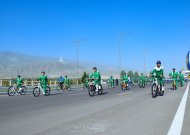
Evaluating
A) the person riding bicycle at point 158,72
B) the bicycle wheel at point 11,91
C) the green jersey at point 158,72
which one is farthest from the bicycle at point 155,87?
the bicycle wheel at point 11,91

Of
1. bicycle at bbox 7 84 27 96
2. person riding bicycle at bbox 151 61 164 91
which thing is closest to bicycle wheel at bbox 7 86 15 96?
bicycle at bbox 7 84 27 96

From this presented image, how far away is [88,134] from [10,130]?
179 cm

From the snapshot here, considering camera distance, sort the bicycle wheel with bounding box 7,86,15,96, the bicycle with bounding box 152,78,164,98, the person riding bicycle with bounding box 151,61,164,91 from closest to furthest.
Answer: the bicycle with bounding box 152,78,164,98, the person riding bicycle with bounding box 151,61,164,91, the bicycle wheel with bounding box 7,86,15,96

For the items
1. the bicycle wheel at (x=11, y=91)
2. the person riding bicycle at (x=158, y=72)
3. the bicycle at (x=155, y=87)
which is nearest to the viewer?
the bicycle at (x=155, y=87)

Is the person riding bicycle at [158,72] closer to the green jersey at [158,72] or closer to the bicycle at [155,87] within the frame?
the green jersey at [158,72]

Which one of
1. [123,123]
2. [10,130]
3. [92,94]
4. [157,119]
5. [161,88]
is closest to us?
[10,130]

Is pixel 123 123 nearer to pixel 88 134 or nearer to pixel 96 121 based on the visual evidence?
pixel 96 121

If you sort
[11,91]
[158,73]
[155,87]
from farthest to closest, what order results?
[11,91]
[158,73]
[155,87]

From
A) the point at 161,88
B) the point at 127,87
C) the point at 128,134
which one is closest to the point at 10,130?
the point at 128,134

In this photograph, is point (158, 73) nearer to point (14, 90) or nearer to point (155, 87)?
point (155, 87)

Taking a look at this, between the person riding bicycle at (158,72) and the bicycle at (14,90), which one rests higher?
the person riding bicycle at (158,72)

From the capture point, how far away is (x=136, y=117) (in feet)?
31.6

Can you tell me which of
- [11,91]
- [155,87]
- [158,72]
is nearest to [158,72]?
[158,72]

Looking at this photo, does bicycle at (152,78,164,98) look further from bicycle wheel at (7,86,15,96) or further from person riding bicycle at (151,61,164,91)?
bicycle wheel at (7,86,15,96)
